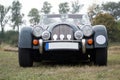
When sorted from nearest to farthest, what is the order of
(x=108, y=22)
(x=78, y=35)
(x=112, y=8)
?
(x=78, y=35)
(x=108, y=22)
(x=112, y=8)

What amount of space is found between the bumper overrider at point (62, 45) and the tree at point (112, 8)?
60.5 m

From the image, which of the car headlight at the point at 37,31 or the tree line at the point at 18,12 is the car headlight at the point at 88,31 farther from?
the tree line at the point at 18,12

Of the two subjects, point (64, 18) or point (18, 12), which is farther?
point (18, 12)

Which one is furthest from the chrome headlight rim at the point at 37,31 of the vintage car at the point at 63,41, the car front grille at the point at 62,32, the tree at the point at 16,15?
the tree at the point at 16,15

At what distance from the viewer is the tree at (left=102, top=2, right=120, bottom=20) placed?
6869cm

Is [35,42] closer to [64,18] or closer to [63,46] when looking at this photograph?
[63,46]

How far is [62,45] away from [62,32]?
14.3 inches

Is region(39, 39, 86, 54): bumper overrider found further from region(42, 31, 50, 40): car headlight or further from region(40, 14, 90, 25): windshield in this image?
region(40, 14, 90, 25): windshield

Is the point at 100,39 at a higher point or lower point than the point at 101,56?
higher

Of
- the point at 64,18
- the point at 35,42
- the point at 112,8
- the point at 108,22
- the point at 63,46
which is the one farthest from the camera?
the point at 112,8

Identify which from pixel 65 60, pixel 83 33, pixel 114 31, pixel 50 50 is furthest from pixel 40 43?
pixel 114 31

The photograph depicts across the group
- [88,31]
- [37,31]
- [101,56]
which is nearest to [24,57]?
[37,31]

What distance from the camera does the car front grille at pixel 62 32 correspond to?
8523 mm

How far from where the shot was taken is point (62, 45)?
836cm
